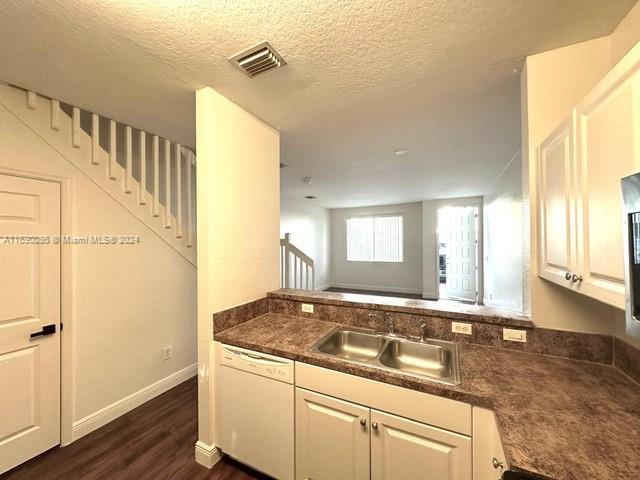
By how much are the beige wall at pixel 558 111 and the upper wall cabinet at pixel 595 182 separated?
21 cm

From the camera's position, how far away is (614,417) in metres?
0.90

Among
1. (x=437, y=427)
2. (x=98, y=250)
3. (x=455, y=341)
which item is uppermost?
(x=98, y=250)

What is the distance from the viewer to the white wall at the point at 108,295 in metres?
1.82

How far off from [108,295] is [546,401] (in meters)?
2.91

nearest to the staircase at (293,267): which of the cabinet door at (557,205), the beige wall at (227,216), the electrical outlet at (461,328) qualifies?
the beige wall at (227,216)

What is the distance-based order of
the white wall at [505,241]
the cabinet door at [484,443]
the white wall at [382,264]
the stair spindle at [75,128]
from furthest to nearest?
the white wall at [382,264], the white wall at [505,241], the stair spindle at [75,128], the cabinet door at [484,443]

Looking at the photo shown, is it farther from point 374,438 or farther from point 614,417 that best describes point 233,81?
point 614,417

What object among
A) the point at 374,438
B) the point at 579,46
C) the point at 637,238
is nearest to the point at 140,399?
the point at 374,438

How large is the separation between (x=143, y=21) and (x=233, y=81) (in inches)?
20.5

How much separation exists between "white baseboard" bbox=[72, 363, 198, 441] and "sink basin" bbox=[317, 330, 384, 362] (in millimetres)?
1920

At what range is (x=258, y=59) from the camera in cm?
139

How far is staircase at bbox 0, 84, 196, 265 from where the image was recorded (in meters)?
1.78

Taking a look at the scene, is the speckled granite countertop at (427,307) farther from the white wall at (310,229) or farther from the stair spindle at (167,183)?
the white wall at (310,229)

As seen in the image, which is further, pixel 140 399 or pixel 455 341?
pixel 140 399
